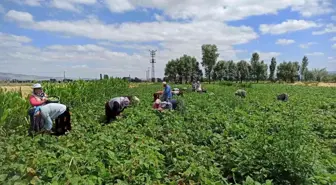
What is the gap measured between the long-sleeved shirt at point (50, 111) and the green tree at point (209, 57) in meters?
66.5

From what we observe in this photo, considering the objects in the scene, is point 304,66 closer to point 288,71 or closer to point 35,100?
point 288,71

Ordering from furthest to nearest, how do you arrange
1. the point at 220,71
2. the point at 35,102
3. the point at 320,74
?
the point at 320,74
the point at 220,71
the point at 35,102

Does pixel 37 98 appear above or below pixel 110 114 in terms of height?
above

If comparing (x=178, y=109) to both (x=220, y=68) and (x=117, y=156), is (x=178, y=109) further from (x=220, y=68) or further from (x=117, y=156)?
(x=220, y=68)

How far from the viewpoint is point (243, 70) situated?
88.8 meters

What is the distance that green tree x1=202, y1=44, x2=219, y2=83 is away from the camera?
72.9m

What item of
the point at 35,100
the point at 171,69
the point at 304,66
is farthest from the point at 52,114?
the point at 304,66

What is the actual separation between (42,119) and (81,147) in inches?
109

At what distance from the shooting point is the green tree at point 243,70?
88125mm

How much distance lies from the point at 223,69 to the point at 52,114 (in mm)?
78837

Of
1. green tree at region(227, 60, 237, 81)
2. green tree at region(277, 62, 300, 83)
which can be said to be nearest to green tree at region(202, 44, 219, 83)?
green tree at region(227, 60, 237, 81)

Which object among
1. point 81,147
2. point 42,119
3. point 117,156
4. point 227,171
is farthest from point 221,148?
point 42,119

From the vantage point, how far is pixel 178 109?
11.1 metres

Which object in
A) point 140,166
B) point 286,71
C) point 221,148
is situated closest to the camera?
point 140,166
